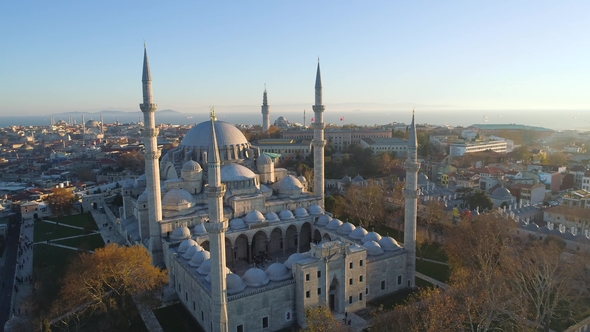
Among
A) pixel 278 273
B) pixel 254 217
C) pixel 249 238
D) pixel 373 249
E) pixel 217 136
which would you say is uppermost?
pixel 217 136

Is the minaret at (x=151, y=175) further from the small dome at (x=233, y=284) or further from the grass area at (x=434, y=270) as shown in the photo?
the grass area at (x=434, y=270)

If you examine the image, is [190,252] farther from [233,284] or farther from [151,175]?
[151,175]

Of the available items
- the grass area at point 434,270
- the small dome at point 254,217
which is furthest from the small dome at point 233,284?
the grass area at point 434,270

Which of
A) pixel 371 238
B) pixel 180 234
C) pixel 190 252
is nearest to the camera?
pixel 190 252

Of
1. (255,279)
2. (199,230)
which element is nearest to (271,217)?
(199,230)

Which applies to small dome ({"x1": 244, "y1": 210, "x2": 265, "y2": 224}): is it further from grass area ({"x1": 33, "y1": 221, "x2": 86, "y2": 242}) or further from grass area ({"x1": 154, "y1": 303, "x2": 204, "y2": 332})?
grass area ({"x1": 33, "y1": 221, "x2": 86, "y2": 242})

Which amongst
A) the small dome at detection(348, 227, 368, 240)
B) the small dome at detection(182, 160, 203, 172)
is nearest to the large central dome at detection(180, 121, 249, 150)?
the small dome at detection(182, 160, 203, 172)
